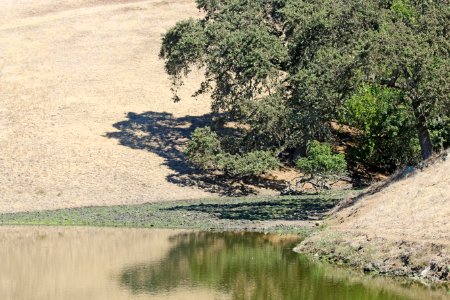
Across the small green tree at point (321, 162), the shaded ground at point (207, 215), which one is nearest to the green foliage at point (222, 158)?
the small green tree at point (321, 162)

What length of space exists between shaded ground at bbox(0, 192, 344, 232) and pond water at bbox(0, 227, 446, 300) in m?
1.77

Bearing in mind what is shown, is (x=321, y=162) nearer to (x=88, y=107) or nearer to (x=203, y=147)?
(x=203, y=147)

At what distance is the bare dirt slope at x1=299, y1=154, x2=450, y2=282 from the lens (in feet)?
86.2

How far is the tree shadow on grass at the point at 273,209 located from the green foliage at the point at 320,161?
3.17 metres

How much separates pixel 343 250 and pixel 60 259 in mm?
10874

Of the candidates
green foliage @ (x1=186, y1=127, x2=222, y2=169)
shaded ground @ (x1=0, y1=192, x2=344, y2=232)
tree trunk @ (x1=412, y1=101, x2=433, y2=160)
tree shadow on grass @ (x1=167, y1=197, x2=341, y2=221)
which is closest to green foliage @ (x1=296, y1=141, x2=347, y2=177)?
shaded ground @ (x1=0, y1=192, x2=344, y2=232)

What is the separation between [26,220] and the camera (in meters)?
43.5

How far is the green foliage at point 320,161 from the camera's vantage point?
5206 cm

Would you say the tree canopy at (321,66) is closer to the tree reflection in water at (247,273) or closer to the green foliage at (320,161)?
the green foliage at (320,161)

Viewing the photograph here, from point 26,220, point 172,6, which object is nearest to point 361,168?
point 26,220

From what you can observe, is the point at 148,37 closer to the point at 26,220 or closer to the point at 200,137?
the point at 200,137

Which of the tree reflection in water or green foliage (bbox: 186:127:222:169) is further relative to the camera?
green foliage (bbox: 186:127:222:169)

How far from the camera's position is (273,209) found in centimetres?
4481

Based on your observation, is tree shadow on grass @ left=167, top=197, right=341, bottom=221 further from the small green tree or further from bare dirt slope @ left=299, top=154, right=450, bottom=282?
bare dirt slope @ left=299, top=154, right=450, bottom=282
